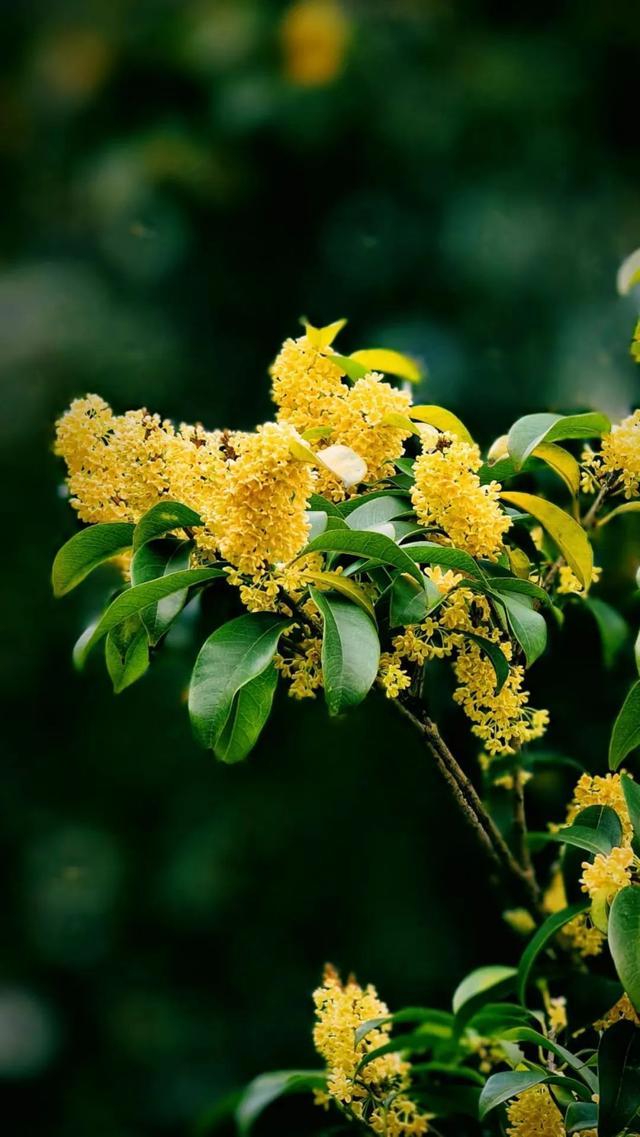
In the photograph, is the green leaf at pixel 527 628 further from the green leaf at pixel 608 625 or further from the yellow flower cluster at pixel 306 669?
the green leaf at pixel 608 625

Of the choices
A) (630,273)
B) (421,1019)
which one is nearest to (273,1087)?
(421,1019)

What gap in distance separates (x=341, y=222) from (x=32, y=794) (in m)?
0.96

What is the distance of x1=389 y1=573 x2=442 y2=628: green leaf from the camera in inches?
24.5

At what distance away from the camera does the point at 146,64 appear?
5.59 feet

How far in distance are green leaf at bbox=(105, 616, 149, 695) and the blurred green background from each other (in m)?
0.73

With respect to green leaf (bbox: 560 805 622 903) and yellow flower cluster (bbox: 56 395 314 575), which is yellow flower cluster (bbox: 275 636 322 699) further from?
green leaf (bbox: 560 805 622 903)

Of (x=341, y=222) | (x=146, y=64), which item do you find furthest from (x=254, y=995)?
(x=146, y=64)

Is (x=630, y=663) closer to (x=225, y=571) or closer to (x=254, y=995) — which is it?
(x=225, y=571)

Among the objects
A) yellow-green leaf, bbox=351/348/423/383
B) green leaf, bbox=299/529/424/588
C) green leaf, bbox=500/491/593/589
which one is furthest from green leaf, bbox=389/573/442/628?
yellow-green leaf, bbox=351/348/423/383

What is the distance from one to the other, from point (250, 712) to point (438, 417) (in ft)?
0.76

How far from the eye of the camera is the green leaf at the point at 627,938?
0.59 meters

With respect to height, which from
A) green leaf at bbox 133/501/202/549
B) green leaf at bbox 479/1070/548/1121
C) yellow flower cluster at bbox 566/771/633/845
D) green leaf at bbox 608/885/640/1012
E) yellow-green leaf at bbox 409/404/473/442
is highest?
yellow-green leaf at bbox 409/404/473/442

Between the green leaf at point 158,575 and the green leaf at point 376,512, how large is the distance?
0.10 m

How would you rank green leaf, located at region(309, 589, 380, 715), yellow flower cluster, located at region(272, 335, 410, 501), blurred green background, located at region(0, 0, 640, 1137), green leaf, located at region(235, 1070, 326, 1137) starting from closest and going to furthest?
1. green leaf, located at region(309, 589, 380, 715)
2. yellow flower cluster, located at region(272, 335, 410, 501)
3. green leaf, located at region(235, 1070, 326, 1137)
4. blurred green background, located at region(0, 0, 640, 1137)
